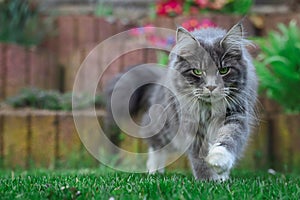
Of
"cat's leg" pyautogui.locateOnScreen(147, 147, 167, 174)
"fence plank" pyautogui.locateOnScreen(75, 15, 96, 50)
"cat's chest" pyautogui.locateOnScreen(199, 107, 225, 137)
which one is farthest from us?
"fence plank" pyautogui.locateOnScreen(75, 15, 96, 50)

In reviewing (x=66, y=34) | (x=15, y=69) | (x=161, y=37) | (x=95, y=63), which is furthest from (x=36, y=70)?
(x=161, y=37)

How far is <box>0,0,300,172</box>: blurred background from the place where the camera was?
203 inches

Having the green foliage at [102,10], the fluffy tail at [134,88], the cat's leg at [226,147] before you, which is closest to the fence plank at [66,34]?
the green foliage at [102,10]

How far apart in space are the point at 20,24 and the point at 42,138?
7.34ft

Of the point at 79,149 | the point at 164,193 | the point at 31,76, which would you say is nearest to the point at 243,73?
the point at 164,193

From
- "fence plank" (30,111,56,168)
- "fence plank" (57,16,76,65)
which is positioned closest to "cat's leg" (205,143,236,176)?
"fence plank" (30,111,56,168)

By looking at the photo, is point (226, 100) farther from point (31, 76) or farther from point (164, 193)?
point (31, 76)

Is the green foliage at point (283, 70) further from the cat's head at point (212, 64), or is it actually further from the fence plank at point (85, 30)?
the fence plank at point (85, 30)

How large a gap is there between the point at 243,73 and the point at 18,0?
14.2ft

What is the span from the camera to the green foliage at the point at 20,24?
6.77 m

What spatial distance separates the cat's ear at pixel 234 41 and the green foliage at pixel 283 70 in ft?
5.46

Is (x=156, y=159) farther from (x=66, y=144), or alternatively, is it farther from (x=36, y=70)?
(x=36, y=70)

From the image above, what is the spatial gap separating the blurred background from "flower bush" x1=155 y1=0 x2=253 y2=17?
1cm

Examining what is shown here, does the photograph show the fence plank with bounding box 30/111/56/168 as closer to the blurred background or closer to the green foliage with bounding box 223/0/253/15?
the blurred background
